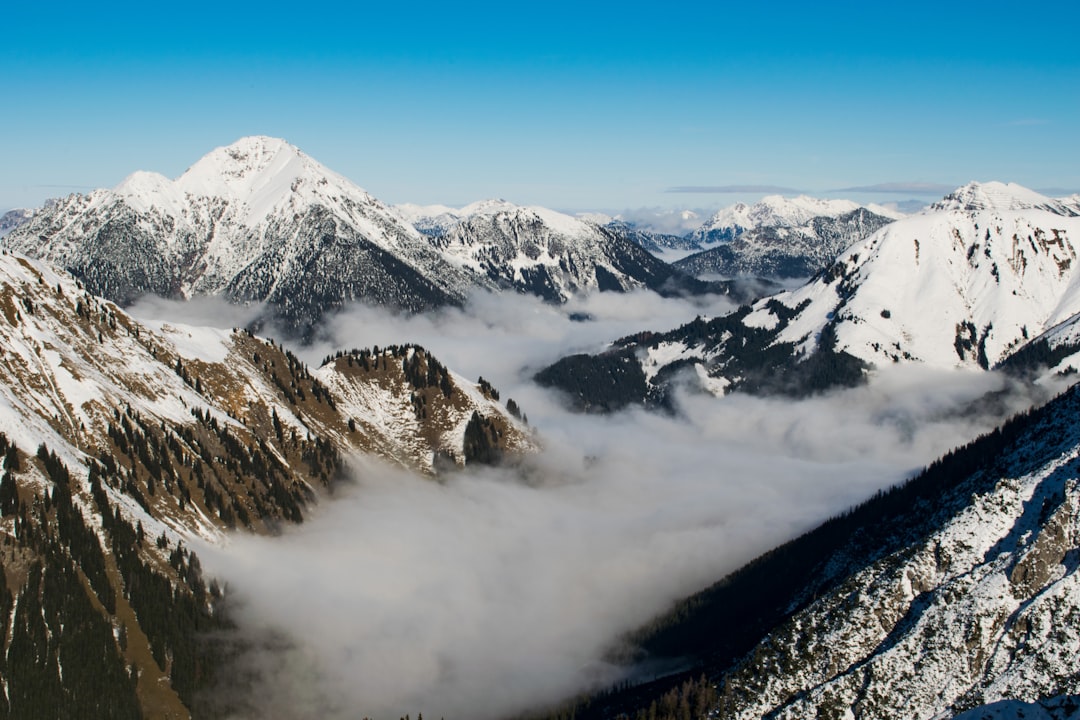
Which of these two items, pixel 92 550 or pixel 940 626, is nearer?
pixel 92 550

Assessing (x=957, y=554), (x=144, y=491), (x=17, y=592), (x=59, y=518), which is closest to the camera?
(x=17, y=592)

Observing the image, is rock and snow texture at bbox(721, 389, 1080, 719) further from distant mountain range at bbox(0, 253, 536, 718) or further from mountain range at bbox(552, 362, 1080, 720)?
distant mountain range at bbox(0, 253, 536, 718)

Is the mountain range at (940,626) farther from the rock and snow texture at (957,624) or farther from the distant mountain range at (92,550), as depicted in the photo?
the distant mountain range at (92,550)

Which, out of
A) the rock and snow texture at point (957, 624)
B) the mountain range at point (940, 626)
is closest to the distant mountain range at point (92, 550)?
the mountain range at point (940, 626)

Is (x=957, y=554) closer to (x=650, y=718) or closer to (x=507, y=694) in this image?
(x=650, y=718)

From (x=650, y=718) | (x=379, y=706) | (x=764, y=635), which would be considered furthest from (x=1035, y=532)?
(x=379, y=706)

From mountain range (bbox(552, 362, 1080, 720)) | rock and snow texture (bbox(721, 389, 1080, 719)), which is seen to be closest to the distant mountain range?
mountain range (bbox(552, 362, 1080, 720))

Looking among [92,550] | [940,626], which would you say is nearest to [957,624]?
[940,626]

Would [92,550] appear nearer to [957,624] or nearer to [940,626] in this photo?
[940,626]
